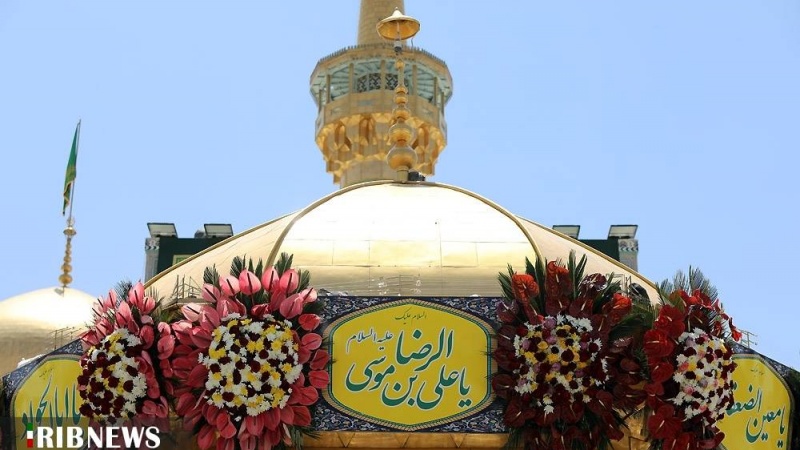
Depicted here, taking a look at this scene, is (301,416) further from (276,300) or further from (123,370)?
(123,370)

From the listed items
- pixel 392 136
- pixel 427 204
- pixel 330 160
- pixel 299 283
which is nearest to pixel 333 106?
pixel 330 160

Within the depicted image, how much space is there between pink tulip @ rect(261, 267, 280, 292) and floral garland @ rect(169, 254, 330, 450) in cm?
1

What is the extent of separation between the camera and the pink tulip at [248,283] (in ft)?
49.9

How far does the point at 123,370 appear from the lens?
1516cm

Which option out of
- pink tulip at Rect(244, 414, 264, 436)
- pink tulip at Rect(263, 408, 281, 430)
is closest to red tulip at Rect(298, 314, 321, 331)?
pink tulip at Rect(263, 408, 281, 430)

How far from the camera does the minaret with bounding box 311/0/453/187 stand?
108 ft

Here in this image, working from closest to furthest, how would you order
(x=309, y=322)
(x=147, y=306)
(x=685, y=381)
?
(x=685, y=381) → (x=309, y=322) → (x=147, y=306)

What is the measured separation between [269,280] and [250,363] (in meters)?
0.97

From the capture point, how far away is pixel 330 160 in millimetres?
33344

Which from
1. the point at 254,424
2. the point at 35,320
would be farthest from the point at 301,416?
the point at 35,320

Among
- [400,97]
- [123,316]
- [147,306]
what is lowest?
[123,316]

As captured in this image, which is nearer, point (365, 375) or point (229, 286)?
point (365, 375)

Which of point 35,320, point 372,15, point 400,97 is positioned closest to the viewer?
point 400,97

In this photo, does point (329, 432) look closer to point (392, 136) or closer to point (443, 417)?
point (443, 417)
